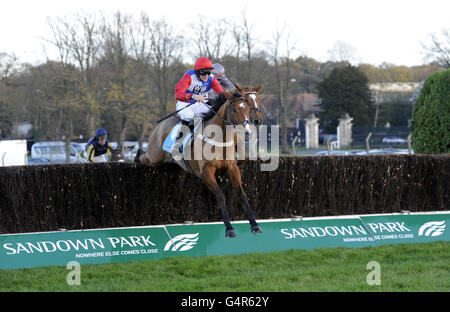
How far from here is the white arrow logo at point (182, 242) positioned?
326 inches

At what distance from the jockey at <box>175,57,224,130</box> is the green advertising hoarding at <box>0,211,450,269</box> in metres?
1.79

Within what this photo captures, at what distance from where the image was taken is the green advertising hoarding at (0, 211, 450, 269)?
307 inches

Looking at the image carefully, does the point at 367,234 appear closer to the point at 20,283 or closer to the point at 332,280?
the point at 332,280

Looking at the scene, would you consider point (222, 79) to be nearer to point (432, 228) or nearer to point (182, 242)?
point (182, 242)

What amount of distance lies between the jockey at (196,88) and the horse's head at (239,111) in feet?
2.08

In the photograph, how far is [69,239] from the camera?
26.1ft

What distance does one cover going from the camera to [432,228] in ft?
30.7

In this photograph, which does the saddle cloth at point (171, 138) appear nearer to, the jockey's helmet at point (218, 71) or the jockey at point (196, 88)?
the jockey at point (196, 88)

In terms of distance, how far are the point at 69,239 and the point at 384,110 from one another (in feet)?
181

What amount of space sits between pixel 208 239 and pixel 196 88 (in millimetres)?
2408

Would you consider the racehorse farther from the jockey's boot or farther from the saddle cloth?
the saddle cloth

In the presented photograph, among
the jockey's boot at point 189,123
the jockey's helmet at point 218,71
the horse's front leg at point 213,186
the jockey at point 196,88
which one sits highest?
the jockey's helmet at point 218,71

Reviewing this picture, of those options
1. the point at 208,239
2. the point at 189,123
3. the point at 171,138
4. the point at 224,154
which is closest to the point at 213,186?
the point at 224,154

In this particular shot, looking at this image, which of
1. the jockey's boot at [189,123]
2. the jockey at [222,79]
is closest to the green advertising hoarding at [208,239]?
the jockey's boot at [189,123]
